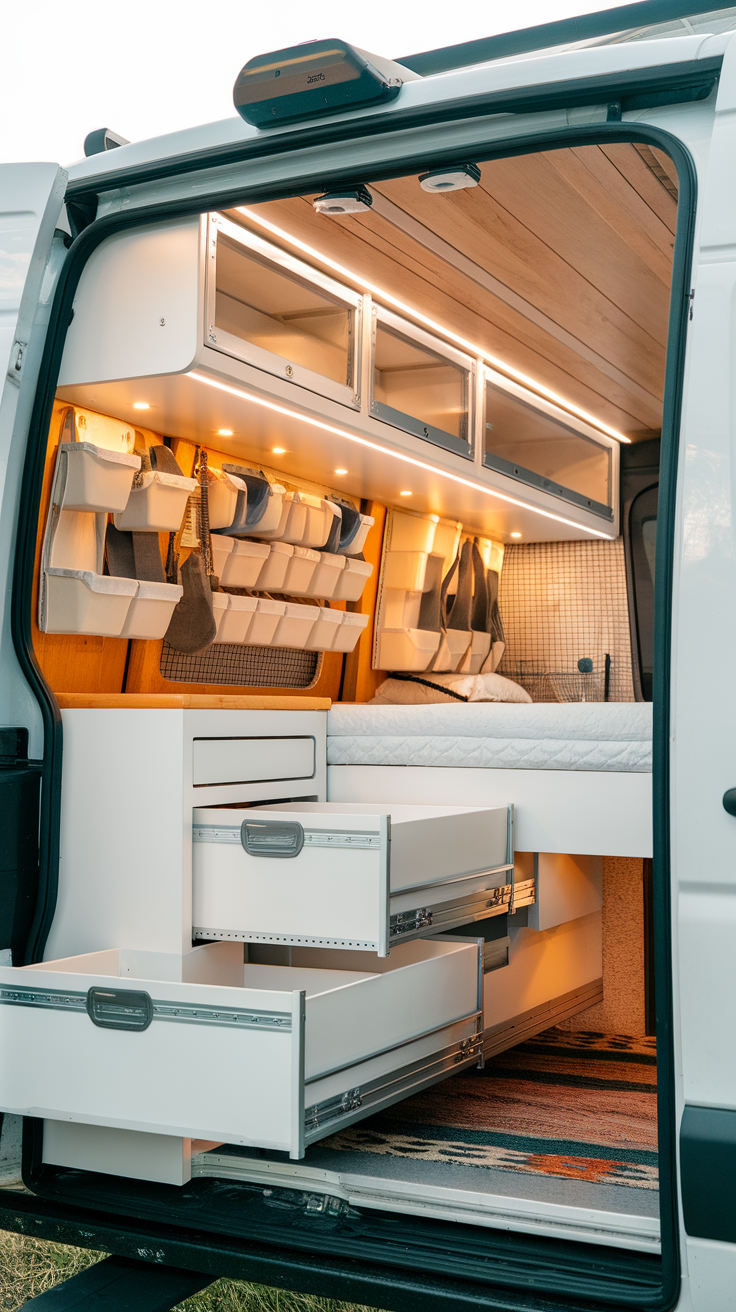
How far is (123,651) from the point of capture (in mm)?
2756

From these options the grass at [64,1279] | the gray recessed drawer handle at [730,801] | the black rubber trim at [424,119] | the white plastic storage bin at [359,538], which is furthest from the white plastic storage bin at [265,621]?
the gray recessed drawer handle at [730,801]

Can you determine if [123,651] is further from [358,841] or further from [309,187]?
[309,187]

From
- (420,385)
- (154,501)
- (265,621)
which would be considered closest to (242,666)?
(265,621)

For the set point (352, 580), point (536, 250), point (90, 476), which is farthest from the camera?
point (352, 580)

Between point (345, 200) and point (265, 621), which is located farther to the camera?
point (265, 621)

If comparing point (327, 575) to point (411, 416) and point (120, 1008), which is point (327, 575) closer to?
point (411, 416)

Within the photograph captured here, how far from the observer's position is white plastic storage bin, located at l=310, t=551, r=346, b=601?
3.33 m

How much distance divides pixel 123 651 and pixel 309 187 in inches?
51.0

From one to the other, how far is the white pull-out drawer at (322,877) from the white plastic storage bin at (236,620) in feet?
2.99

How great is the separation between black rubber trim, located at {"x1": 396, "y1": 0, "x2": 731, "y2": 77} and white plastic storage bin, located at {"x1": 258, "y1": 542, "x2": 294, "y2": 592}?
1.29 metres

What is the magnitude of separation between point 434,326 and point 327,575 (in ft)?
2.74

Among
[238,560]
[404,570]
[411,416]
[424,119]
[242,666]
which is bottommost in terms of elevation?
[242,666]

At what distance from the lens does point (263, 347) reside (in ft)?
8.11

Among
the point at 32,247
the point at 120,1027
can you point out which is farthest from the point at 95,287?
the point at 120,1027
